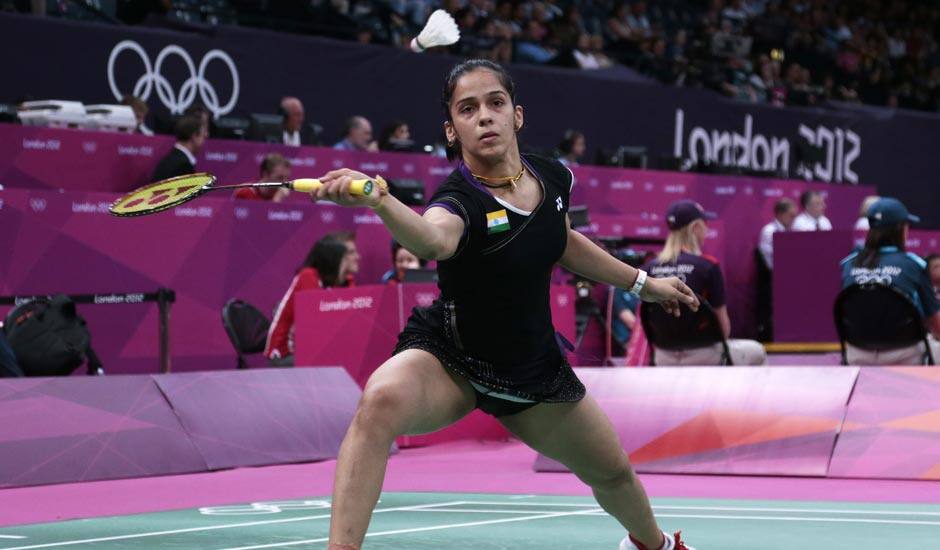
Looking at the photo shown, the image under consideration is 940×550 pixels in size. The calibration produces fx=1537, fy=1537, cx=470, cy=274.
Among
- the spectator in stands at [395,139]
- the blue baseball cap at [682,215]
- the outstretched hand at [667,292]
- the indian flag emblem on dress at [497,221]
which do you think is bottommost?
the spectator in stands at [395,139]

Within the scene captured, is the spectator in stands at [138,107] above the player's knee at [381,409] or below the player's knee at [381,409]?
below

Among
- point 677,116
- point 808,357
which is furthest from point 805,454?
point 677,116

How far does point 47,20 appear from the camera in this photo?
13258 mm

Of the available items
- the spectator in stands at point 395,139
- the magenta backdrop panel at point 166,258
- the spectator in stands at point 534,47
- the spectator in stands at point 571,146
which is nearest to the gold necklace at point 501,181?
the magenta backdrop panel at point 166,258

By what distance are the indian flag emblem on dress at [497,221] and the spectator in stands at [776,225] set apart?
1255 cm

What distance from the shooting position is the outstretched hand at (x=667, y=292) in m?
4.82

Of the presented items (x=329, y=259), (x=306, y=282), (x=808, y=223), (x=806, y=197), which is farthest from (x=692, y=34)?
(x=306, y=282)

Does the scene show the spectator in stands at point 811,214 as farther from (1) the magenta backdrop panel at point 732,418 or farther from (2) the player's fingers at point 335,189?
(2) the player's fingers at point 335,189

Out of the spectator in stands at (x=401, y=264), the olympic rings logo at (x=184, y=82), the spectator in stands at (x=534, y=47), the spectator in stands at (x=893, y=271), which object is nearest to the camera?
the spectator in stands at (x=893, y=271)

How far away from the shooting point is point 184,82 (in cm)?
1418

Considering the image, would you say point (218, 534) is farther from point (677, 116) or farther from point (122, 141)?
point (677, 116)

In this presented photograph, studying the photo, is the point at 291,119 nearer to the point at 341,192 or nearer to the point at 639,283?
the point at 639,283

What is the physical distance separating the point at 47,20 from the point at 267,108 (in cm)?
253

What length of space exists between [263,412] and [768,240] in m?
8.97
